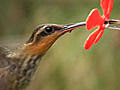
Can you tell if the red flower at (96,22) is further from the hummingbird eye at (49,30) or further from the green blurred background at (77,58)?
the green blurred background at (77,58)

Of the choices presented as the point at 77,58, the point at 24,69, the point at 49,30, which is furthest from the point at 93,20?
the point at 77,58

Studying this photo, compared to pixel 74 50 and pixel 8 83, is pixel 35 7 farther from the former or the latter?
pixel 8 83

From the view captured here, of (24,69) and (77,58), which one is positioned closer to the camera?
(24,69)

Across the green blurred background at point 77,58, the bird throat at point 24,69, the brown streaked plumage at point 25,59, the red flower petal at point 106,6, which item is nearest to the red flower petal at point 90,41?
the red flower petal at point 106,6

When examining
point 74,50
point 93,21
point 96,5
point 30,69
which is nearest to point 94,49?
point 74,50

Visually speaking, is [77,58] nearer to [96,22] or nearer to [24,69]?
[24,69]

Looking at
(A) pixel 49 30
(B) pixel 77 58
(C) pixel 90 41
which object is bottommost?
(B) pixel 77 58
